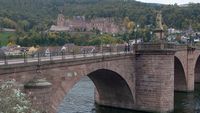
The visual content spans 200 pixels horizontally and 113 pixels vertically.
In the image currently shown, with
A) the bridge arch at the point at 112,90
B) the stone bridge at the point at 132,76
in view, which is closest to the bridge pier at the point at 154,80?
the stone bridge at the point at 132,76

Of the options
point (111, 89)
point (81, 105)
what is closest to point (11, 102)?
point (111, 89)

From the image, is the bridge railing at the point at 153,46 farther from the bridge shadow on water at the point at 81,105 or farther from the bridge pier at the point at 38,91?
the bridge pier at the point at 38,91

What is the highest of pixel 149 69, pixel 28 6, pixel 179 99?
pixel 28 6

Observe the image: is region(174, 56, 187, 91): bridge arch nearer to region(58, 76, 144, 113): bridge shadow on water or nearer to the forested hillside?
region(58, 76, 144, 113): bridge shadow on water

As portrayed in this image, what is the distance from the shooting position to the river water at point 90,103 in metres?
38.2

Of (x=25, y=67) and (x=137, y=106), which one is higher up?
(x=25, y=67)

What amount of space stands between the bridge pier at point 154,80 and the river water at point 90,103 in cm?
237

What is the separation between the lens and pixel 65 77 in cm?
2608

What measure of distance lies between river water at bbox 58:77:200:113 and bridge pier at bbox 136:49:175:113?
7.77 feet

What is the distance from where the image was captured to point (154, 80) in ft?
121

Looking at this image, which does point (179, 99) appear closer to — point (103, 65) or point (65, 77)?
point (103, 65)

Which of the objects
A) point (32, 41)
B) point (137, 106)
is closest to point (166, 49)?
point (137, 106)

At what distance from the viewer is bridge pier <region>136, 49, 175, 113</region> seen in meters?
36.5

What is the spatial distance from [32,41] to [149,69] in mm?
39818
